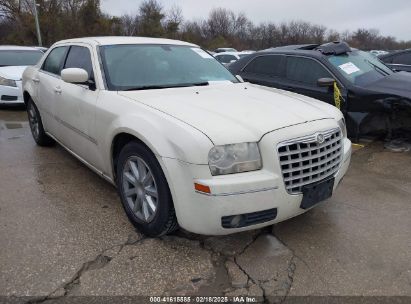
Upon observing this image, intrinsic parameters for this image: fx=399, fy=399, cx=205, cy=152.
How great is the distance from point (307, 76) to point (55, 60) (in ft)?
12.0

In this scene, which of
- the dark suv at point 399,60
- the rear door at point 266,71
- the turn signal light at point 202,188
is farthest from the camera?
the dark suv at point 399,60

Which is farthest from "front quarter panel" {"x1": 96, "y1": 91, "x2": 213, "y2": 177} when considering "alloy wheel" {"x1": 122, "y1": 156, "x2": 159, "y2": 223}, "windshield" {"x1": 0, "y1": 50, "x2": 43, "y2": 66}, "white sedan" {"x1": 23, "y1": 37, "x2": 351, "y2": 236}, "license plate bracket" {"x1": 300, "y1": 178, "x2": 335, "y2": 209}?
"windshield" {"x1": 0, "y1": 50, "x2": 43, "y2": 66}

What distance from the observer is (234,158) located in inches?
103

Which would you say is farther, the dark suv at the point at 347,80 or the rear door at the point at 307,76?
the rear door at the point at 307,76

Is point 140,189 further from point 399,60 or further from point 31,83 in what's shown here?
point 399,60

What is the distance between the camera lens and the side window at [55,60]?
Answer: 470 cm

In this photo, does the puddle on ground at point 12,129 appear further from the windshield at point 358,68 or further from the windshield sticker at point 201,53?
the windshield at point 358,68

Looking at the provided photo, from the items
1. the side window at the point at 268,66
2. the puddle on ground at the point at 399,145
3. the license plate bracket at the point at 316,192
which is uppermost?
the side window at the point at 268,66

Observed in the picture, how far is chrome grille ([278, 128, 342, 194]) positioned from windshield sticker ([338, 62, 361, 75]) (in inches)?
129

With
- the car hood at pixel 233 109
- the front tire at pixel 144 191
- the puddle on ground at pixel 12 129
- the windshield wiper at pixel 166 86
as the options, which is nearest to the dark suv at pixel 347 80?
the car hood at pixel 233 109

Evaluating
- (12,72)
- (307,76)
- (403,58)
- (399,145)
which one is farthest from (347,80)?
(12,72)

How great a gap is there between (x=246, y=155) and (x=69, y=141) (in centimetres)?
240

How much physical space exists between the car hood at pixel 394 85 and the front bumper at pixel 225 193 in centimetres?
339

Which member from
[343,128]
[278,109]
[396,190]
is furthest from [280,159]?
[396,190]
